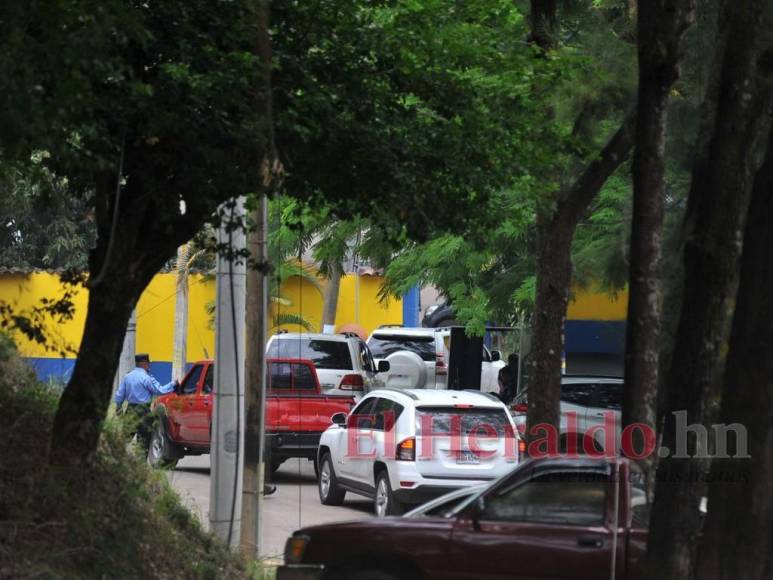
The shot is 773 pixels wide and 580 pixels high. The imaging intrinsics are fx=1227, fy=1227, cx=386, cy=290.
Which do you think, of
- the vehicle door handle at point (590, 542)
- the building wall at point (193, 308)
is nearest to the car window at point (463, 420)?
the vehicle door handle at point (590, 542)

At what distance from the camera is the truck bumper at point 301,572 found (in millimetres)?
9086

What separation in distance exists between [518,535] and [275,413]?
36.1 ft

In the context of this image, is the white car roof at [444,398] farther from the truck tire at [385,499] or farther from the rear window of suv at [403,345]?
the rear window of suv at [403,345]

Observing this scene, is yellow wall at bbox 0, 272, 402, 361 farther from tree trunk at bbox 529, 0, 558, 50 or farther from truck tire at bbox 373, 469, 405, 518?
tree trunk at bbox 529, 0, 558, 50

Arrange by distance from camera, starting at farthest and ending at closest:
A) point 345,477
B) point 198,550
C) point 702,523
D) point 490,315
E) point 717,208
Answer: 1. point 490,315
2. point 345,477
3. point 198,550
4. point 702,523
5. point 717,208

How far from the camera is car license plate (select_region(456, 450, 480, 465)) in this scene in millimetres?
15758

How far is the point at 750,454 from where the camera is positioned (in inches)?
297

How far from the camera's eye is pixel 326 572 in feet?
29.7

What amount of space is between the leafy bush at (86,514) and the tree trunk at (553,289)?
353 centimetres

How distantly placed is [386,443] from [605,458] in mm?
7384

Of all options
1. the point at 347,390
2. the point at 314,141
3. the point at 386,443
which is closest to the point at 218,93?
the point at 314,141

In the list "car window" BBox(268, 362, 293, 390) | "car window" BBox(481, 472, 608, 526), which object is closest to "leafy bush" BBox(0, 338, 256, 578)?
"car window" BBox(481, 472, 608, 526)

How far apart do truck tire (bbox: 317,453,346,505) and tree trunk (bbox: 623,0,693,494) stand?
28.4 ft

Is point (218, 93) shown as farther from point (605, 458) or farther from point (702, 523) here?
point (702, 523)
